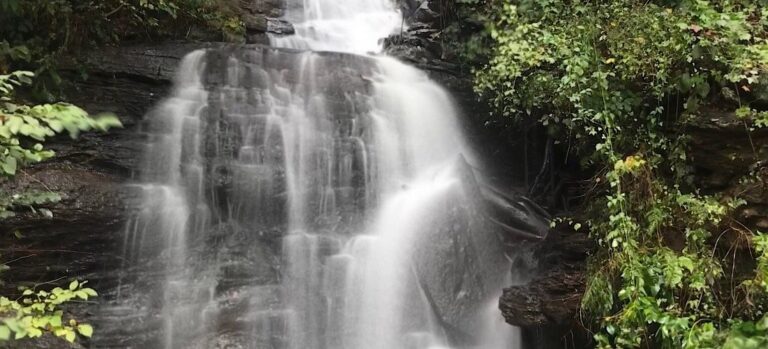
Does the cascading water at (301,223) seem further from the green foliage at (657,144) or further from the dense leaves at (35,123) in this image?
the dense leaves at (35,123)

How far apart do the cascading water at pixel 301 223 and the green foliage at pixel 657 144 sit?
172 cm

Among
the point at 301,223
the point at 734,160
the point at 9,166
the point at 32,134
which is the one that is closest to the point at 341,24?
the point at 301,223

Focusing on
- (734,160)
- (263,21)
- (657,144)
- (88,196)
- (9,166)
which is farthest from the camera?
(263,21)

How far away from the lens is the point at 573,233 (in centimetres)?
551

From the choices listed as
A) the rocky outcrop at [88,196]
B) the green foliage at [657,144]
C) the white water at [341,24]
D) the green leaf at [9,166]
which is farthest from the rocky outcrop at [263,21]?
the green leaf at [9,166]

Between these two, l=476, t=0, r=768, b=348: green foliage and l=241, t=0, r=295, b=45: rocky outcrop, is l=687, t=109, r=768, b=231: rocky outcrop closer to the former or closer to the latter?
l=476, t=0, r=768, b=348: green foliage

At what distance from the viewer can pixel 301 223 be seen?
654 centimetres

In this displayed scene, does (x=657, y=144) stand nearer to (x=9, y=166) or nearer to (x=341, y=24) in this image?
(x=9, y=166)

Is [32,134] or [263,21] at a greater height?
[263,21]

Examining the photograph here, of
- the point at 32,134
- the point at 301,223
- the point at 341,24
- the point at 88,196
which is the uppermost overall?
the point at 341,24

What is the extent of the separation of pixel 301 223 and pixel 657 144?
3.99 m

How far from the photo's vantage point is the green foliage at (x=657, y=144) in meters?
4.13

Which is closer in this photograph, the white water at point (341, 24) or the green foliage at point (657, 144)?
the green foliage at point (657, 144)

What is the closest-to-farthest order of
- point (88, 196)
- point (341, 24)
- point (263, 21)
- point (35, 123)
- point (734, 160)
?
point (35, 123)
point (734, 160)
point (88, 196)
point (263, 21)
point (341, 24)
